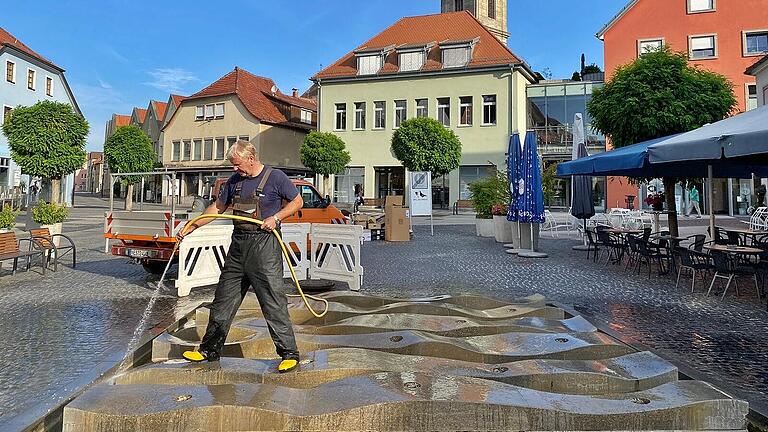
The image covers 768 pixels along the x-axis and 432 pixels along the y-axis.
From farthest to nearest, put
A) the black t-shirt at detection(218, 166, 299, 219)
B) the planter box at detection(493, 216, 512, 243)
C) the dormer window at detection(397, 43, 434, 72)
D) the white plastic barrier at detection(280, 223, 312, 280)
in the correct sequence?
the dormer window at detection(397, 43, 434, 72) < the planter box at detection(493, 216, 512, 243) < the white plastic barrier at detection(280, 223, 312, 280) < the black t-shirt at detection(218, 166, 299, 219)

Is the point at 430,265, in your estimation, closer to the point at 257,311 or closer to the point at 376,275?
the point at 376,275

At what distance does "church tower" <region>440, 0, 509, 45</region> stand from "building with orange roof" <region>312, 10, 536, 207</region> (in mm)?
18571

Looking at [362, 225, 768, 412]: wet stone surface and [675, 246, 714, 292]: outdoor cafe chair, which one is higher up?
[675, 246, 714, 292]: outdoor cafe chair

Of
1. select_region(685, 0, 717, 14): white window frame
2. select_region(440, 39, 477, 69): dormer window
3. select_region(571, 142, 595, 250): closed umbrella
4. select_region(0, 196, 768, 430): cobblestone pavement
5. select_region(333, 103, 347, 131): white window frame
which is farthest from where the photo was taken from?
select_region(333, 103, 347, 131): white window frame

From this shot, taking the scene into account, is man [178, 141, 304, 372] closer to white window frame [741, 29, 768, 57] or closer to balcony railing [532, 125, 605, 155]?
balcony railing [532, 125, 605, 155]

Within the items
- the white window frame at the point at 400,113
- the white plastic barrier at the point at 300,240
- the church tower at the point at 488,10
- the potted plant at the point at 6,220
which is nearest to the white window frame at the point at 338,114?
the white window frame at the point at 400,113

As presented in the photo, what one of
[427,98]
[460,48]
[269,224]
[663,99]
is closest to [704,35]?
[460,48]

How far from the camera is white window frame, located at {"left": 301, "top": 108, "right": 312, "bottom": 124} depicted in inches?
1967

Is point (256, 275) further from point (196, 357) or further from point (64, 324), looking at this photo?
point (64, 324)

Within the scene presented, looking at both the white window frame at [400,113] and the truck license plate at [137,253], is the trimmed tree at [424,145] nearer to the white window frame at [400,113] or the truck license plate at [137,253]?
the white window frame at [400,113]

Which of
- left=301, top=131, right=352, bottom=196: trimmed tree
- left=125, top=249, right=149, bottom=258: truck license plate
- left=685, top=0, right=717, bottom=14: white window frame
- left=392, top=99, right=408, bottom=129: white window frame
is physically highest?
left=685, top=0, right=717, bottom=14: white window frame

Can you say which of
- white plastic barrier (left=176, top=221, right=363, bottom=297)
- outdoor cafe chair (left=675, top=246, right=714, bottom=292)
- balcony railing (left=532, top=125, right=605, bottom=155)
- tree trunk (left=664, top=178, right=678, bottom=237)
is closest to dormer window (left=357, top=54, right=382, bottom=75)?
balcony railing (left=532, top=125, right=605, bottom=155)

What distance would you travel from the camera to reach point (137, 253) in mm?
8578

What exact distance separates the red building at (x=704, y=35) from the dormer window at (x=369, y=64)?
54.0 ft
